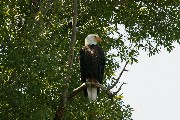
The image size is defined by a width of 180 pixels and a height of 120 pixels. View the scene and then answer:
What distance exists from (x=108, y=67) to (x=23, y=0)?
136 inches

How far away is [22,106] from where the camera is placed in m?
11.0

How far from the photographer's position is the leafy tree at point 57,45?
35.5 feet

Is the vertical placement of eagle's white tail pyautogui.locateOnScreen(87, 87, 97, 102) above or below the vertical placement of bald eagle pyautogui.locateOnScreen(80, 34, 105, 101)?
below

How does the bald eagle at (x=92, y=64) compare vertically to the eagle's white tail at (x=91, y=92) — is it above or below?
above

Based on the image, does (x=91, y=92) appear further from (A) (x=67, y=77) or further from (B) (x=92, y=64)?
(B) (x=92, y=64)

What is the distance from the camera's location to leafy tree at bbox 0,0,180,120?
10.8m

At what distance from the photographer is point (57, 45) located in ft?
43.6

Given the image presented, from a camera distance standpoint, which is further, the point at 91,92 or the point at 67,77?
the point at 91,92

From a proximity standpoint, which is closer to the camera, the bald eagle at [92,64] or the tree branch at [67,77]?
the tree branch at [67,77]

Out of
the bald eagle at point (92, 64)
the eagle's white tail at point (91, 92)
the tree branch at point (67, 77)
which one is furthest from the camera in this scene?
the bald eagle at point (92, 64)

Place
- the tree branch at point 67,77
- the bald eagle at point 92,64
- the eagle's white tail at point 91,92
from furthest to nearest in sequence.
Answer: the bald eagle at point 92,64 → the eagle's white tail at point 91,92 → the tree branch at point 67,77

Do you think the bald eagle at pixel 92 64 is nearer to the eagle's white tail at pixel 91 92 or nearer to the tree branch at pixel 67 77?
the eagle's white tail at pixel 91 92

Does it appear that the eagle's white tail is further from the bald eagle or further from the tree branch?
the bald eagle

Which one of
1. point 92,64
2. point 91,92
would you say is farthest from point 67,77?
point 92,64
